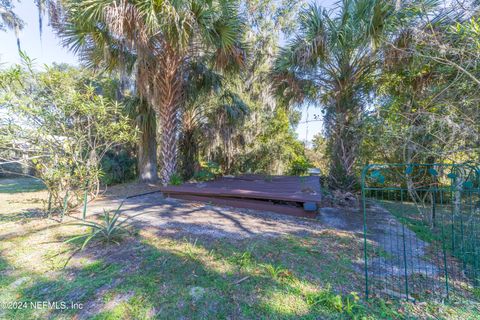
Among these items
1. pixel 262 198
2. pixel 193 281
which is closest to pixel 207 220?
pixel 262 198

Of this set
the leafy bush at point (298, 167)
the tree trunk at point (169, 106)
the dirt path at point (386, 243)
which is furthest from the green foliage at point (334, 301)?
the leafy bush at point (298, 167)

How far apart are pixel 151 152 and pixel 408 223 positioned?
26.2 ft

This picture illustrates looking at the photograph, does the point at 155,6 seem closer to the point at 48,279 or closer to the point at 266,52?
the point at 48,279

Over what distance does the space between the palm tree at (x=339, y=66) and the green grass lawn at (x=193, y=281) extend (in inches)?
154

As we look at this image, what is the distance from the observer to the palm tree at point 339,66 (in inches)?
191

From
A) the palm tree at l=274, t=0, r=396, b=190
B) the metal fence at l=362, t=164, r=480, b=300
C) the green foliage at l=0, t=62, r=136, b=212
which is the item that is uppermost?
the palm tree at l=274, t=0, r=396, b=190

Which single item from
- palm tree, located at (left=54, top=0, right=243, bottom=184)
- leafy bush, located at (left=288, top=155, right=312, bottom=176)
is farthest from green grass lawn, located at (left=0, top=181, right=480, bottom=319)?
leafy bush, located at (left=288, top=155, right=312, bottom=176)

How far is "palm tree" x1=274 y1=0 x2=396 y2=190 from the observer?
4.84 m

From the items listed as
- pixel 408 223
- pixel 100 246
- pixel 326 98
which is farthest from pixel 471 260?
pixel 326 98

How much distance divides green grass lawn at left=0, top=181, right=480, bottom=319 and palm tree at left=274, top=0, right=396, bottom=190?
154 inches

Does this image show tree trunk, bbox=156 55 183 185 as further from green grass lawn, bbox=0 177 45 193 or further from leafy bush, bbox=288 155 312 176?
leafy bush, bbox=288 155 312 176

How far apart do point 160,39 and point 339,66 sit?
5.14 meters

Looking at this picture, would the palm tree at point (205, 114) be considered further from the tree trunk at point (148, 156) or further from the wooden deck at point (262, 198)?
the wooden deck at point (262, 198)

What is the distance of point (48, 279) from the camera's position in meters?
2.18
